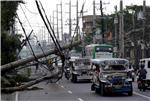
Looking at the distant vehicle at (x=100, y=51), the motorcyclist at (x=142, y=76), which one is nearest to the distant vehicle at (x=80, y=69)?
the distant vehicle at (x=100, y=51)

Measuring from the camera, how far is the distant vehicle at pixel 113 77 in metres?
28.7

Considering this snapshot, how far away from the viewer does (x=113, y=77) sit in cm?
2878

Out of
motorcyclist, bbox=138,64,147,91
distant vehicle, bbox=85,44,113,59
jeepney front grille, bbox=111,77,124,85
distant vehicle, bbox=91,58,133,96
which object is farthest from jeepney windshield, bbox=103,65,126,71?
distant vehicle, bbox=85,44,113,59

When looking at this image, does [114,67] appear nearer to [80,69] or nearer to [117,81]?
[117,81]

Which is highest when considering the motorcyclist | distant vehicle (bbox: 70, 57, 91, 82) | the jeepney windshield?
the jeepney windshield

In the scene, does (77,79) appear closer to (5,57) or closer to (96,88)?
(96,88)

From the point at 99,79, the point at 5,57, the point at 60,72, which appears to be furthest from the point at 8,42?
the point at 60,72

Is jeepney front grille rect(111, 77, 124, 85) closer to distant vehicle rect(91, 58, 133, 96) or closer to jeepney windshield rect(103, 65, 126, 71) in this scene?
distant vehicle rect(91, 58, 133, 96)

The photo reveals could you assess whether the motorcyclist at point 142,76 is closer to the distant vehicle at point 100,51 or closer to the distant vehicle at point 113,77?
the distant vehicle at point 113,77

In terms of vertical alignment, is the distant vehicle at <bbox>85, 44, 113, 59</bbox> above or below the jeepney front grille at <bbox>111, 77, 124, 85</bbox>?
below

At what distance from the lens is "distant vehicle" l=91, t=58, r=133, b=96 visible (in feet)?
94.3

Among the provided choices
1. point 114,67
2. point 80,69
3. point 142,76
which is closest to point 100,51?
point 80,69

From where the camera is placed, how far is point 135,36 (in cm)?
7556

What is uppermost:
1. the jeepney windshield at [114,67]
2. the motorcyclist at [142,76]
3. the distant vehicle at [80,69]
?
the jeepney windshield at [114,67]
